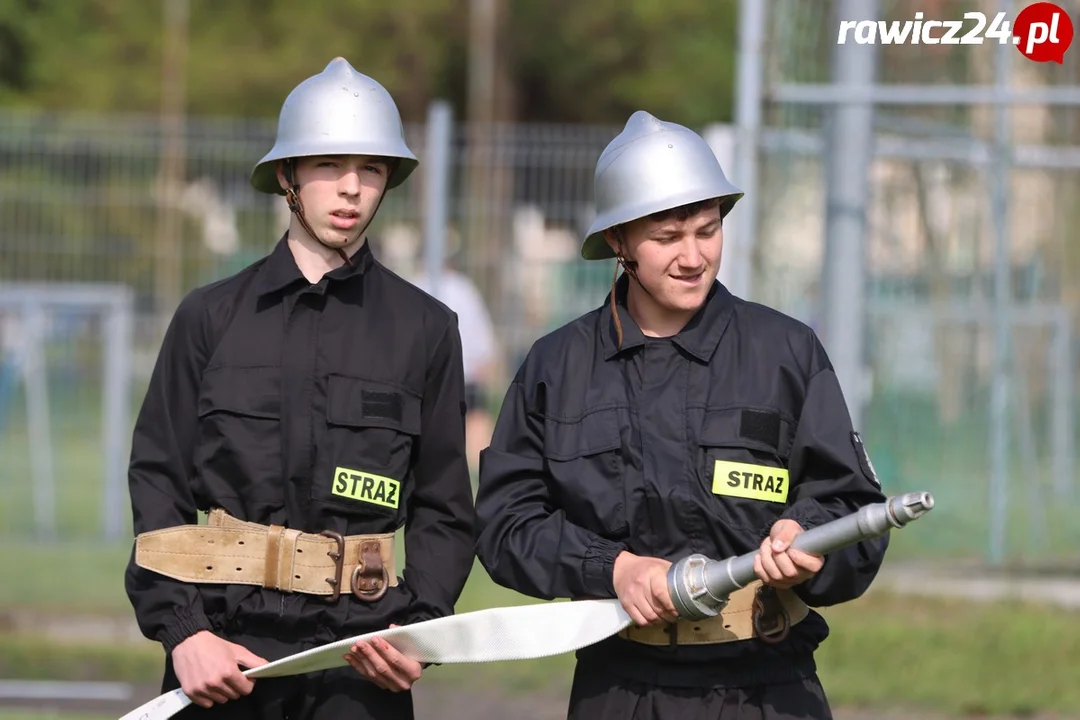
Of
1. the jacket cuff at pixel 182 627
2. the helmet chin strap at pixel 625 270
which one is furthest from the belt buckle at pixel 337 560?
the helmet chin strap at pixel 625 270

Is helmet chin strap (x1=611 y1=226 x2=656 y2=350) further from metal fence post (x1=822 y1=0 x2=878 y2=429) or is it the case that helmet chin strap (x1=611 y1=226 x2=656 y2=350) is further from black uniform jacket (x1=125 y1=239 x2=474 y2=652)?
metal fence post (x1=822 y1=0 x2=878 y2=429)

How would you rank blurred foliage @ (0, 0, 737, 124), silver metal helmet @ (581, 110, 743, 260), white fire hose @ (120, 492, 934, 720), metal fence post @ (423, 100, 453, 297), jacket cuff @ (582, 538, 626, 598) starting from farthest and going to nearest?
blurred foliage @ (0, 0, 737, 124), metal fence post @ (423, 100, 453, 297), silver metal helmet @ (581, 110, 743, 260), jacket cuff @ (582, 538, 626, 598), white fire hose @ (120, 492, 934, 720)

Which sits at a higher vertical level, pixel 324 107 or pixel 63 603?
pixel 324 107

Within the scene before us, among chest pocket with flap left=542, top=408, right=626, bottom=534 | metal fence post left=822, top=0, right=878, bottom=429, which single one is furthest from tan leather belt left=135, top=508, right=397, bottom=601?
metal fence post left=822, top=0, right=878, bottom=429

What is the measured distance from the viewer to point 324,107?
4.11m

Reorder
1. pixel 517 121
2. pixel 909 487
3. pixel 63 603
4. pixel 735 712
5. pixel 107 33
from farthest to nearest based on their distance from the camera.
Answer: pixel 517 121
pixel 107 33
pixel 909 487
pixel 63 603
pixel 735 712

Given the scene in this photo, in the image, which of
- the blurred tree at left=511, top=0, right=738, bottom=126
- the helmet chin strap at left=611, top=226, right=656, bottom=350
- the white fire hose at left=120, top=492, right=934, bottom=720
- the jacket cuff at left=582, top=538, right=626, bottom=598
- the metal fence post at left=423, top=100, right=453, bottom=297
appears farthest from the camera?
the blurred tree at left=511, top=0, right=738, bottom=126

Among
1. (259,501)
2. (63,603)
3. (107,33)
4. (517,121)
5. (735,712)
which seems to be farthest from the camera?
(517,121)

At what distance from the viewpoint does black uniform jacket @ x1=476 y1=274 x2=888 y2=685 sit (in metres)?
3.66

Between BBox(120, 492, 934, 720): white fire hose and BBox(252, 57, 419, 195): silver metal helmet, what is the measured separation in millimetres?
1075

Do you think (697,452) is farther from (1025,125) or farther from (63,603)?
(1025,125)

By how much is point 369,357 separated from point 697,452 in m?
0.82

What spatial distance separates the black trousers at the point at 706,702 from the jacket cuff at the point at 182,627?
84 centimetres

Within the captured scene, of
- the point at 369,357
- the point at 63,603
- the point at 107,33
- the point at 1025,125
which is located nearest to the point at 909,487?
the point at 1025,125
